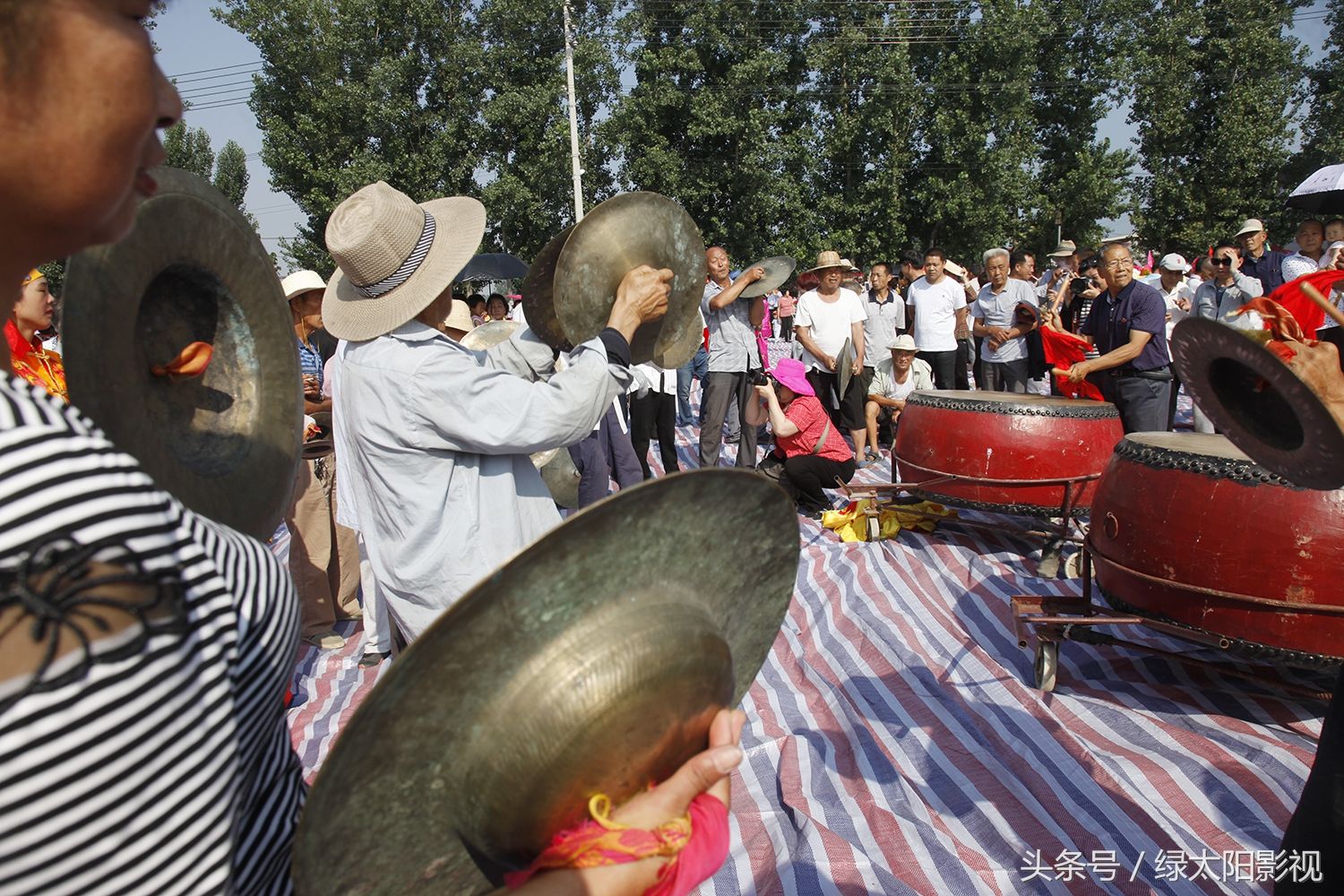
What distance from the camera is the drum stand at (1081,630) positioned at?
3.41m

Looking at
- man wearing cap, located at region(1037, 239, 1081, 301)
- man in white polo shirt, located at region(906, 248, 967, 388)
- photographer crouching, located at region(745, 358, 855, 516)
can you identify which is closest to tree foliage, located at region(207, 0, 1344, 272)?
man wearing cap, located at region(1037, 239, 1081, 301)

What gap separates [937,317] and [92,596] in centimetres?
887

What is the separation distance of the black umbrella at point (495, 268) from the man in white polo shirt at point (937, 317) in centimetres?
728

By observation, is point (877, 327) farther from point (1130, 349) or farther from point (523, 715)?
point (523, 715)

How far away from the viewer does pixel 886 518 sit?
6.02 metres

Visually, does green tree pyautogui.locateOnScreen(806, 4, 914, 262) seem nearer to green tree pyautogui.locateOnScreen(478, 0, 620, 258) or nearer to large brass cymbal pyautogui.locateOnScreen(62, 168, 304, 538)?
green tree pyautogui.locateOnScreen(478, 0, 620, 258)

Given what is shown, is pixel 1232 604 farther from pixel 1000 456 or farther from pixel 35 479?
pixel 35 479

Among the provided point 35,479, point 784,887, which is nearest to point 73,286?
point 35,479

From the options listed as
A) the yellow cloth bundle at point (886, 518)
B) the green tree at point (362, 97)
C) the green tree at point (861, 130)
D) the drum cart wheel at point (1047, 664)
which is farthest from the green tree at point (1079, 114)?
the drum cart wheel at point (1047, 664)

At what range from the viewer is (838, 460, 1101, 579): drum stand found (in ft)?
16.4

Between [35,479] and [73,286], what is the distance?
0.75m

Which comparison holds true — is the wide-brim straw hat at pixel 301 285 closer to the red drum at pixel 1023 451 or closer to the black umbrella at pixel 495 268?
the red drum at pixel 1023 451

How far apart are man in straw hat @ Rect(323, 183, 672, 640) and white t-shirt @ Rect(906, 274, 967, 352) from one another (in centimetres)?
694

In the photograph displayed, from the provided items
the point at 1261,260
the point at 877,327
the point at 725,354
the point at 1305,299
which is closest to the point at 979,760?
the point at 1305,299
